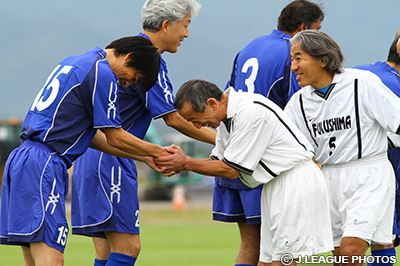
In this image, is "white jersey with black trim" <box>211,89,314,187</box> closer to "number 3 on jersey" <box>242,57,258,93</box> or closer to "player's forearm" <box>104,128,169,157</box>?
"player's forearm" <box>104,128,169,157</box>

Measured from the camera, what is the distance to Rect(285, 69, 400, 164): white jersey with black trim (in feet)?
13.1

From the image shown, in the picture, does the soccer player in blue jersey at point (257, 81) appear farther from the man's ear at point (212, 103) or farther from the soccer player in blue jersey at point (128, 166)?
the man's ear at point (212, 103)

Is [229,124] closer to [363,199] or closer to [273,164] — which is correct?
[273,164]

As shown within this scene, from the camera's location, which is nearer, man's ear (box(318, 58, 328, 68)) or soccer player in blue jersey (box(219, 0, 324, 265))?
man's ear (box(318, 58, 328, 68))

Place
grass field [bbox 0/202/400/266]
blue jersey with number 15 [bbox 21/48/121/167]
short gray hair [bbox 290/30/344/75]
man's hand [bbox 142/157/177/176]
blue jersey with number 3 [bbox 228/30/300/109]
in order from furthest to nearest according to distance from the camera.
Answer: grass field [bbox 0/202/400/266], blue jersey with number 3 [bbox 228/30/300/109], man's hand [bbox 142/157/177/176], short gray hair [bbox 290/30/344/75], blue jersey with number 15 [bbox 21/48/121/167]

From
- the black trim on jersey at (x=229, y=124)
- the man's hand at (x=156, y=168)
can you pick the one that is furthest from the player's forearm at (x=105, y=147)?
the black trim on jersey at (x=229, y=124)

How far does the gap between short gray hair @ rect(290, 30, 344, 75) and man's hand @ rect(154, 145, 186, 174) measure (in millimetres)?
1299

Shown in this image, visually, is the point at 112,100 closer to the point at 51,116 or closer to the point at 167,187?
the point at 51,116

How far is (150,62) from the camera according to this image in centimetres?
403

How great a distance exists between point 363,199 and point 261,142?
3.05 ft

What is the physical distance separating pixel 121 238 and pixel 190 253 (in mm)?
5723

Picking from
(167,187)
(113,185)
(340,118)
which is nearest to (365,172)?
(340,118)

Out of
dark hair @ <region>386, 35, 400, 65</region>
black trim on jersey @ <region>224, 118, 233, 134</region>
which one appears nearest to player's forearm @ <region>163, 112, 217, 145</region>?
black trim on jersey @ <region>224, 118, 233, 134</region>

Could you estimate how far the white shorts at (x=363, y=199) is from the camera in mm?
3965
